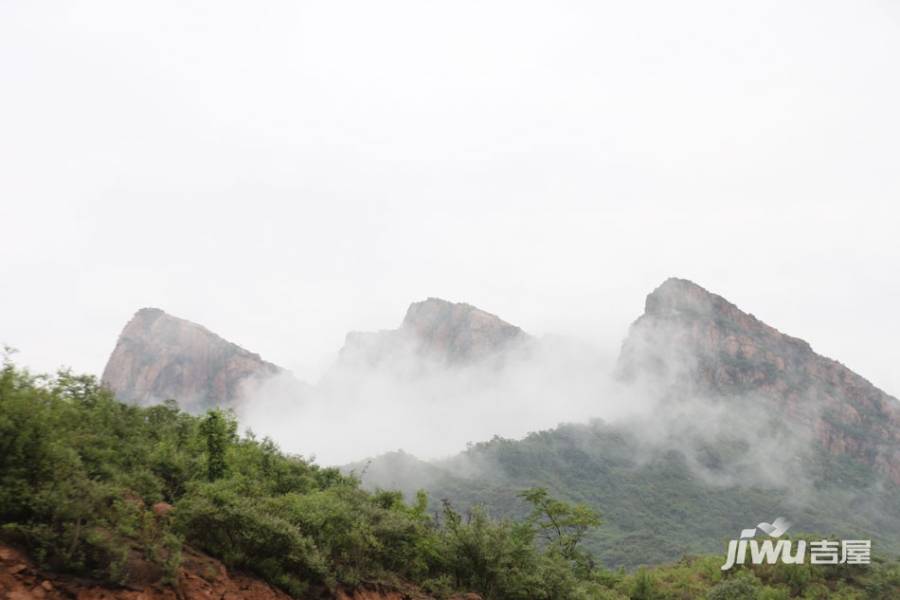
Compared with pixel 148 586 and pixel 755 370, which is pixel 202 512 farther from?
pixel 755 370

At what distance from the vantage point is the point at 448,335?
178375mm

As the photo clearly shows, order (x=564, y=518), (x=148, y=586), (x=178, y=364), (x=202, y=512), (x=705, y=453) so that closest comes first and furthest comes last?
(x=148, y=586) → (x=202, y=512) → (x=564, y=518) → (x=705, y=453) → (x=178, y=364)

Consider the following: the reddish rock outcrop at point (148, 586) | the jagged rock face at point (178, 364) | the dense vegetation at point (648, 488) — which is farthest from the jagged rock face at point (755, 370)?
the reddish rock outcrop at point (148, 586)

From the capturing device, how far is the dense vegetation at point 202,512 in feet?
29.2

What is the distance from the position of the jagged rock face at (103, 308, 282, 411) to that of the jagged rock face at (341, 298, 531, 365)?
40311 mm

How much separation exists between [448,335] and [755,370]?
79.4 m

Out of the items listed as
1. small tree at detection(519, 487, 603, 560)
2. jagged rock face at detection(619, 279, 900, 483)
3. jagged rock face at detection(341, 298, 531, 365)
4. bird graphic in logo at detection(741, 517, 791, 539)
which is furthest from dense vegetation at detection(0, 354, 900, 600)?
jagged rock face at detection(341, 298, 531, 365)

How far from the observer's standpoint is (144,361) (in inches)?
5925

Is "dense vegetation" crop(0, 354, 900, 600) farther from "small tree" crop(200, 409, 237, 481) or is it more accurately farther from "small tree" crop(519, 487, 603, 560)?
"small tree" crop(519, 487, 603, 560)

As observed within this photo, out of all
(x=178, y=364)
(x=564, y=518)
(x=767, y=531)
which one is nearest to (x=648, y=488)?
(x=767, y=531)

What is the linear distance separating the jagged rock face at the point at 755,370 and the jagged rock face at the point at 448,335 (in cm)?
3918

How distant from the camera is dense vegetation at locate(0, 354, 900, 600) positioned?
29.2 ft

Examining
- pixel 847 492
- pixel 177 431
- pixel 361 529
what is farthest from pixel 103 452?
pixel 847 492

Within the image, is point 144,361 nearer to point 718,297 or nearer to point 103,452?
point 718,297
